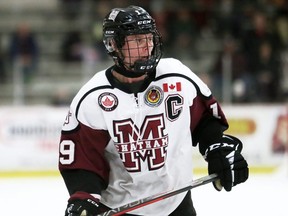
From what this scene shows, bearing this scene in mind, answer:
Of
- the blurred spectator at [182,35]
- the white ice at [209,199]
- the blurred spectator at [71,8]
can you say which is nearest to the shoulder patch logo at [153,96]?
the white ice at [209,199]

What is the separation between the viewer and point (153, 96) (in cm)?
272

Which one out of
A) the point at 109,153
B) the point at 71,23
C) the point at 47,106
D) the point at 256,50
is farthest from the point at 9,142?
the point at 109,153

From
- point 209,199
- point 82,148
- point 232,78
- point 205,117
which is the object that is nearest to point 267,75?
point 232,78

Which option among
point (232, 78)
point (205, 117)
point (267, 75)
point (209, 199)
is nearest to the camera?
point (205, 117)

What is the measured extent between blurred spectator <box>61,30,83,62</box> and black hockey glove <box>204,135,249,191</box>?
18.2 ft

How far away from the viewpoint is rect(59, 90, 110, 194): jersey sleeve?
2.71 metres

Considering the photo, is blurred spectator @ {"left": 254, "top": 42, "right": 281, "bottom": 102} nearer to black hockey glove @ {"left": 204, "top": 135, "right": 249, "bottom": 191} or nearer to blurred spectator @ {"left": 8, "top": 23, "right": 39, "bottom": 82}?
blurred spectator @ {"left": 8, "top": 23, "right": 39, "bottom": 82}

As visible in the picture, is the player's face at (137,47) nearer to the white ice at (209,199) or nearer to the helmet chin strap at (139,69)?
the helmet chin strap at (139,69)

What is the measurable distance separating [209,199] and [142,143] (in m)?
2.07

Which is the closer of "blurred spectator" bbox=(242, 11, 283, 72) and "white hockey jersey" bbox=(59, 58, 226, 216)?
"white hockey jersey" bbox=(59, 58, 226, 216)

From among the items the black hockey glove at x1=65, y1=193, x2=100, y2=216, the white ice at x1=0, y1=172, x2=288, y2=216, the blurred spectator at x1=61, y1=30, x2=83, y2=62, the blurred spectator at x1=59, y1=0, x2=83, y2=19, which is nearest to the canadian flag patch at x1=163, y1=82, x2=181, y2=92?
the black hockey glove at x1=65, y1=193, x2=100, y2=216

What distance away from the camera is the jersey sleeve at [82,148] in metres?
2.71

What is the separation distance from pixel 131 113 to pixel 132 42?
0.25m

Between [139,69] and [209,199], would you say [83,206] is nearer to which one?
[139,69]
